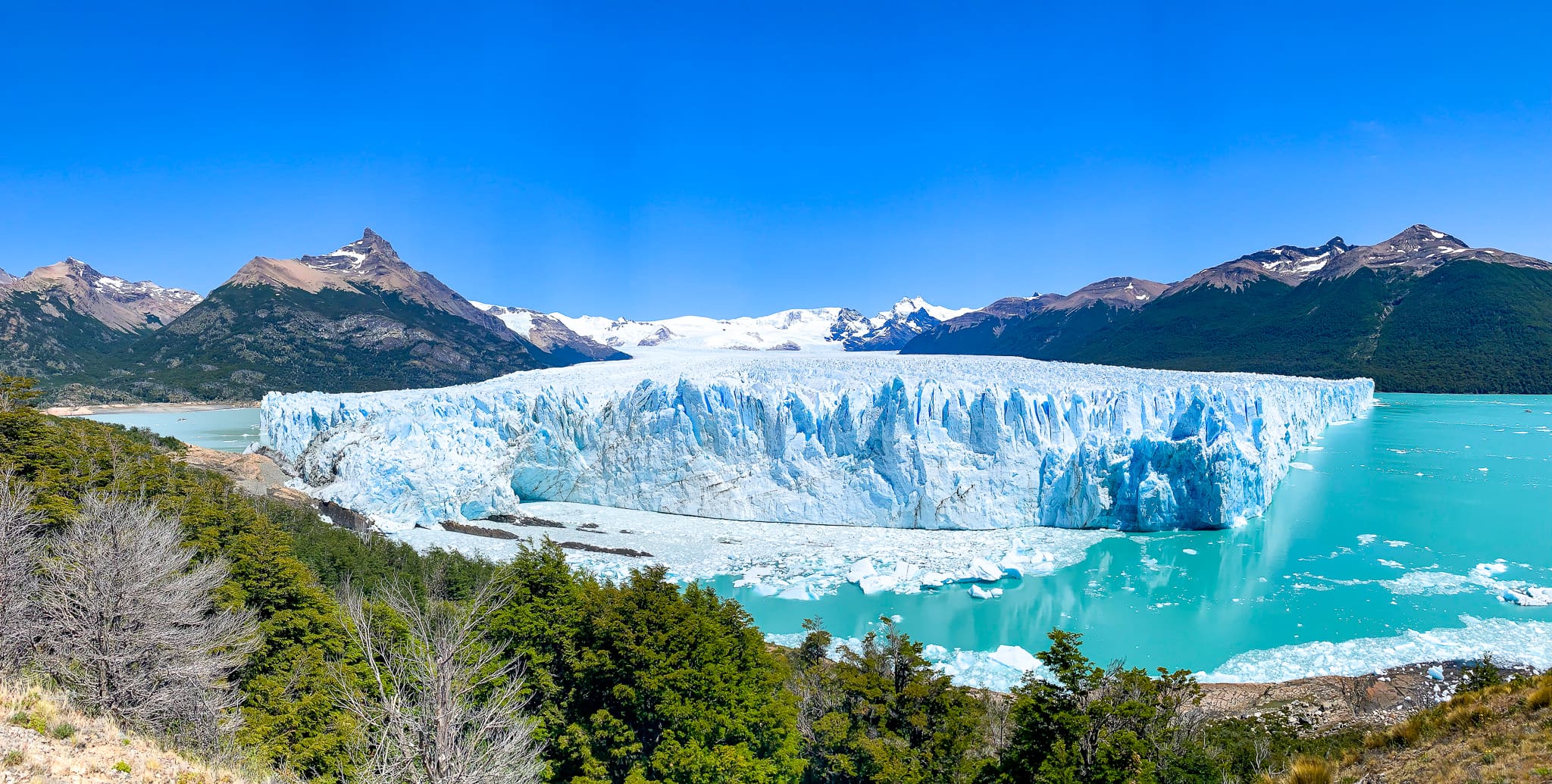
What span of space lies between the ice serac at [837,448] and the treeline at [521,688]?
1198 cm

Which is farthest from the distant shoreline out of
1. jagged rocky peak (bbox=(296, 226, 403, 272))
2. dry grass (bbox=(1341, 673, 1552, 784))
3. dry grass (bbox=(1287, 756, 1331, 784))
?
dry grass (bbox=(1341, 673, 1552, 784))

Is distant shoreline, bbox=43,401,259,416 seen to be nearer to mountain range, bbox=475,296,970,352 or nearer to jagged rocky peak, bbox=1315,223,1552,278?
mountain range, bbox=475,296,970,352

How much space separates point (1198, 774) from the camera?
26.2 feet

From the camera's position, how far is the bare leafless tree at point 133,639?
7578 millimetres

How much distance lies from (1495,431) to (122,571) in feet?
194

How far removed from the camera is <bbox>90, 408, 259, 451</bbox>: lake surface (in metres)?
46.2

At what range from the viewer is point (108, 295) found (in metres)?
146

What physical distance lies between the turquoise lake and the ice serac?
2117 mm

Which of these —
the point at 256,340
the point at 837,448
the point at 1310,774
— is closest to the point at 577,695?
the point at 1310,774

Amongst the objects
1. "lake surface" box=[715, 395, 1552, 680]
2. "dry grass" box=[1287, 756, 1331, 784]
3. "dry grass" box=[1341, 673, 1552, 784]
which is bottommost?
"lake surface" box=[715, 395, 1552, 680]

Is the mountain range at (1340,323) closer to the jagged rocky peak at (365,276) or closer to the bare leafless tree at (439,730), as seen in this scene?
the bare leafless tree at (439,730)

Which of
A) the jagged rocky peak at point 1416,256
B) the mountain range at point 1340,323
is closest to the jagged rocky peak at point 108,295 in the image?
the mountain range at point 1340,323

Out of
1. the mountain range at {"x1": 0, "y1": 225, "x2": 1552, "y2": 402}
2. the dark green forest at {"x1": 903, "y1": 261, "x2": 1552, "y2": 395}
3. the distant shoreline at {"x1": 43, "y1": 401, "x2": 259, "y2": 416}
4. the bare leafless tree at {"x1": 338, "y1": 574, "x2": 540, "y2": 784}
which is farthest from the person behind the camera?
the mountain range at {"x1": 0, "y1": 225, "x2": 1552, "y2": 402}

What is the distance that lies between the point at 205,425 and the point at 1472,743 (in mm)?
74179
